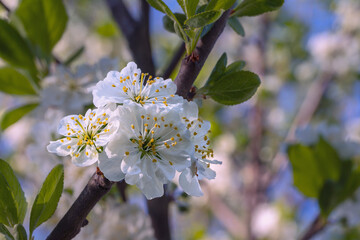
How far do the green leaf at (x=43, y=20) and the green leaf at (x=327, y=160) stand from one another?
73cm

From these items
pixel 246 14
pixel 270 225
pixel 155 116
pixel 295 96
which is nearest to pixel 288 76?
pixel 295 96

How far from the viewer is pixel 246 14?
0.61 meters

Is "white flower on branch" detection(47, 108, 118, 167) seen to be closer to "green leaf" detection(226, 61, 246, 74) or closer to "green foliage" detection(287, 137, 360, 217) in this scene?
"green leaf" detection(226, 61, 246, 74)

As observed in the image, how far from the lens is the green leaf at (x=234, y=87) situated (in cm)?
56

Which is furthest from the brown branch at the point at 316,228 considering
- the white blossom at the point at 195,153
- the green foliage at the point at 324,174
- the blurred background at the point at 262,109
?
the white blossom at the point at 195,153

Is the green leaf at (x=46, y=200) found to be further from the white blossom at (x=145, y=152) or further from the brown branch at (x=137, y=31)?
the brown branch at (x=137, y=31)

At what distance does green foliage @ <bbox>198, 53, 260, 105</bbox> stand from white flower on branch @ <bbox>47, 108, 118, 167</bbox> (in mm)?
154

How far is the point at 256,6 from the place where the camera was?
604mm

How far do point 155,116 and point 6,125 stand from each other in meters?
0.58

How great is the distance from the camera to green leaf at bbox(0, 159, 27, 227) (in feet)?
1.68

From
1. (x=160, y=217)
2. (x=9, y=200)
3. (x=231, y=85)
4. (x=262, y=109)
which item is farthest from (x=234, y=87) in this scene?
(x=262, y=109)

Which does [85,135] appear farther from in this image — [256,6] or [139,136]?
[256,6]

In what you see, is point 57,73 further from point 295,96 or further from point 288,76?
point 295,96

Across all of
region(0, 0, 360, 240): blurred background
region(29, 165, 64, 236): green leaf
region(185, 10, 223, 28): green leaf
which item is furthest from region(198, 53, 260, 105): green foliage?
region(0, 0, 360, 240): blurred background
